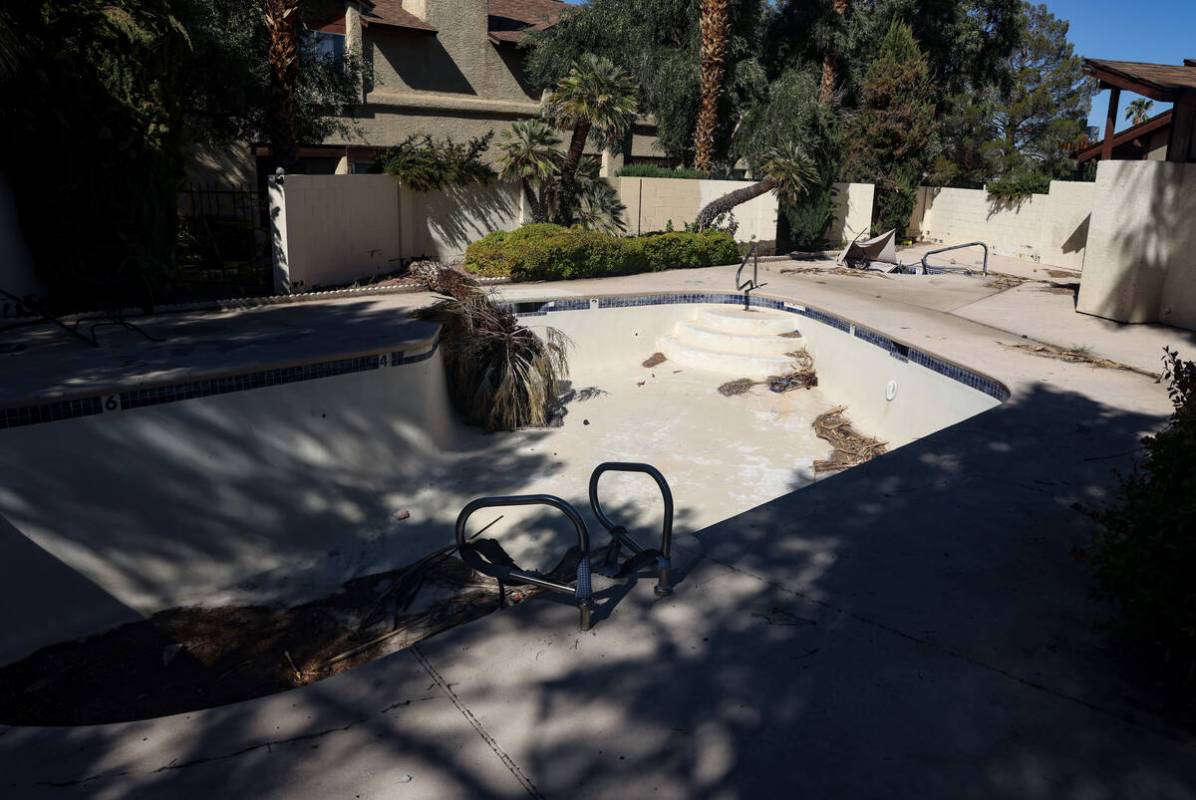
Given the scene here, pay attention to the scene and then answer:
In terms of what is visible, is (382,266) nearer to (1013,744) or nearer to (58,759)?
(58,759)

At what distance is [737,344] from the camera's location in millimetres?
12672

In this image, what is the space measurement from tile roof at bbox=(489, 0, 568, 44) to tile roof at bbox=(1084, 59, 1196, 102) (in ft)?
57.0

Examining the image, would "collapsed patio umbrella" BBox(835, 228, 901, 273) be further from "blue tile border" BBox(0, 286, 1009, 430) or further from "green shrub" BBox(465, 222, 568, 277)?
"green shrub" BBox(465, 222, 568, 277)

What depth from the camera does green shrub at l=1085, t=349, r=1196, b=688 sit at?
302cm

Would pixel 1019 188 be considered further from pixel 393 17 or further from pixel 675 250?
pixel 393 17

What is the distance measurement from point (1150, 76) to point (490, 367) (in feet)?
34.0

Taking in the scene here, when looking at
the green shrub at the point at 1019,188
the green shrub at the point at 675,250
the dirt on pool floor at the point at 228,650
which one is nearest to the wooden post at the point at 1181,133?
the green shrub at the point at 675,250

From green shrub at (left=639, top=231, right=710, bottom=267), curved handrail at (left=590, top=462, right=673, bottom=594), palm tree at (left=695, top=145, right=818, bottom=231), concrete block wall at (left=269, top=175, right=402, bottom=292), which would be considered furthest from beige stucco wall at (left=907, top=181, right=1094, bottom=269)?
curved handrail at (left=590, top=462, right=673, bottom=594)

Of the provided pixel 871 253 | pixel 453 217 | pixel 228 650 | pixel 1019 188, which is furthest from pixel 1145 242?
pixel 228 650

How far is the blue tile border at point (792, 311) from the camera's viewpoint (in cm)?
902

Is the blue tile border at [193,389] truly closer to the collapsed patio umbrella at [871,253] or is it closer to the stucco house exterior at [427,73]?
the collapsed patio umbrella at [871,253]

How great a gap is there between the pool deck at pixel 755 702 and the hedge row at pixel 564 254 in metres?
10.7

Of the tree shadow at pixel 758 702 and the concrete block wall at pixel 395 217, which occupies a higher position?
the concrete block wall at pixel 395 217

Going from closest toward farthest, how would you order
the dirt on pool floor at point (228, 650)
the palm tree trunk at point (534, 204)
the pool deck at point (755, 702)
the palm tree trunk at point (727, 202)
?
the pool deck at point (755, 702) < the dirt on pool floor at point (228, 650) < the palm tree trunk at point (534, 204) < the palm tree trunk at point (727, 202)
